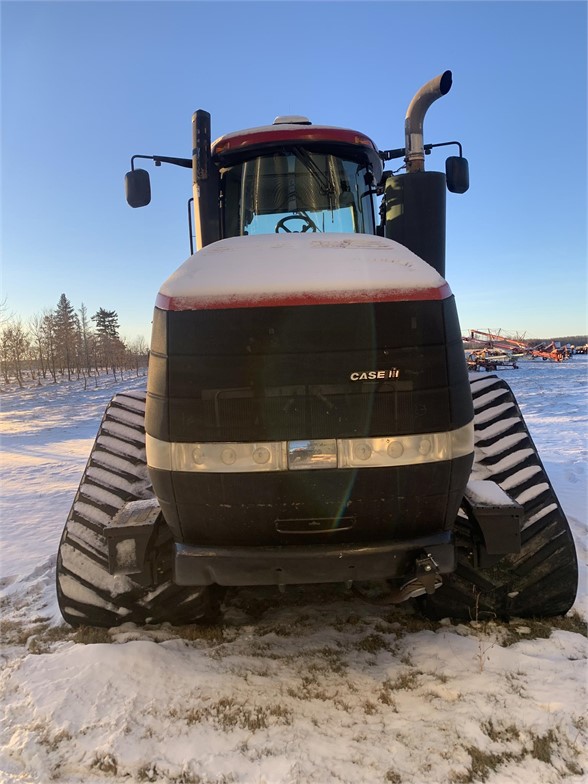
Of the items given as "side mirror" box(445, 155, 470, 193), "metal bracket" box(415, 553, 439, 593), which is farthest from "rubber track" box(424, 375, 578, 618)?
"side mirror" box(445, 155, 470, 193)

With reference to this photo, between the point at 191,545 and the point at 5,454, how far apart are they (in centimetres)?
898

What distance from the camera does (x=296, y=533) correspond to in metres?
2.12

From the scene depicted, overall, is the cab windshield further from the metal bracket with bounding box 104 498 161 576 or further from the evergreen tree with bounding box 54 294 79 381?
the evergreen tree with bounding box 54 294 79 381

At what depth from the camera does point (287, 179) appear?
133 inches

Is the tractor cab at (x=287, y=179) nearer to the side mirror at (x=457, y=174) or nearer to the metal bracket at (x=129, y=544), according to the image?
the side mirror at (x=457, y=174)

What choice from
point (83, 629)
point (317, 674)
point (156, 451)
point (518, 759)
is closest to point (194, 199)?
point (156, 451)

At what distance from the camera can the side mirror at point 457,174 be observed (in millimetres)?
3862

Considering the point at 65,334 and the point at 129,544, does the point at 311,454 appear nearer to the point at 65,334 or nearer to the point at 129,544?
the point at 129,544

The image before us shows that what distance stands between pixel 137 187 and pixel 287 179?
1.34 metres

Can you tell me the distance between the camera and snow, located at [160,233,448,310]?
2.00 m

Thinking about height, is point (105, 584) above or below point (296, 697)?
above

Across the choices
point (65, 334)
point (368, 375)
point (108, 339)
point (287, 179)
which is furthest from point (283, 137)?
point (108, 339)

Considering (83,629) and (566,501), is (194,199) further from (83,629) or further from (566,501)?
(566,501)

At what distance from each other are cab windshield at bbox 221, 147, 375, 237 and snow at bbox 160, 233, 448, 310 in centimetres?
119
